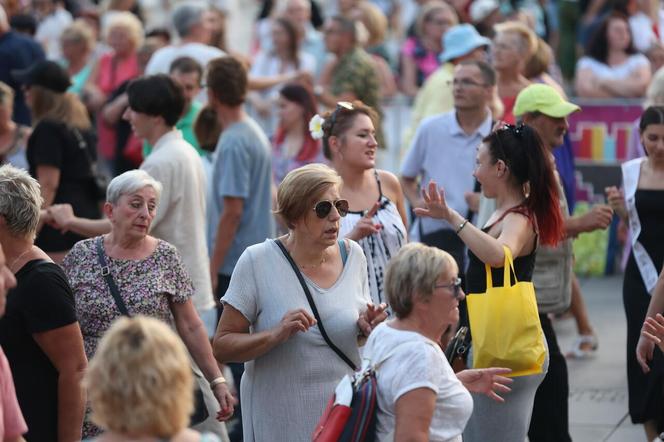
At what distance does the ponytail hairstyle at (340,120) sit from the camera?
6762mm

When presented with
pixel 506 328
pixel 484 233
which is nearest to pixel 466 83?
pixel 484 233

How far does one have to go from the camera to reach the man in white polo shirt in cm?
794

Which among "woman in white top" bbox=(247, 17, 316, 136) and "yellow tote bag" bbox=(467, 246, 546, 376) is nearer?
"yellow tote bag" bbox=(467, 246, 546, 376)

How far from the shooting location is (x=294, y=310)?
5055 millimetres

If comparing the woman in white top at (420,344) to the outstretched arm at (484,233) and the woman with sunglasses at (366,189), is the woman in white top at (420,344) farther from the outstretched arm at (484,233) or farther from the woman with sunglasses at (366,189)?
the woman with sunglasses at (366,189)

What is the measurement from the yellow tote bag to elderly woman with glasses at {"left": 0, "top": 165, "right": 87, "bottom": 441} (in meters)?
1.66

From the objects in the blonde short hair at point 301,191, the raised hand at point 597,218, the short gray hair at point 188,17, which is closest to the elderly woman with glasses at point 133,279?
the blonde short hair at point 301,191

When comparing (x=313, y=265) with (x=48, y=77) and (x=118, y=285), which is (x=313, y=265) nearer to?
(x=118, y=285)

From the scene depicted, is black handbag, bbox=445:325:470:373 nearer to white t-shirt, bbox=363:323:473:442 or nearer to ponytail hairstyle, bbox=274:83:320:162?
white t-shirt, bbox=363:323:473:442

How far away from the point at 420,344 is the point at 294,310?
2.76 ft

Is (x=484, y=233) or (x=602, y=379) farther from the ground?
(x=484, y=233)

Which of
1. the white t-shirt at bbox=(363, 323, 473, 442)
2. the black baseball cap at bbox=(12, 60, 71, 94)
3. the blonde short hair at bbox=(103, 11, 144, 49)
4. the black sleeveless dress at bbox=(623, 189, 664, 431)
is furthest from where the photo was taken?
the blonde short hair at bbox=(103, 11, 144, 49)

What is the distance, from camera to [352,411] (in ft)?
14.2

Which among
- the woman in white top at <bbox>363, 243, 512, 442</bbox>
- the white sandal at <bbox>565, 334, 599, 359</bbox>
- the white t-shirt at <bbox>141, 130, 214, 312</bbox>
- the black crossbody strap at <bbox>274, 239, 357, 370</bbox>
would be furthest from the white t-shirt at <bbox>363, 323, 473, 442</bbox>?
the white sandal at <bbox>565, 334, 599, 359</bbox>
